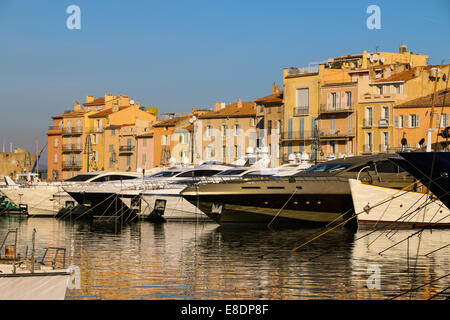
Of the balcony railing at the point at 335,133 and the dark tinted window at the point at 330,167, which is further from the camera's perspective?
the balcony railing at the point at 335,133

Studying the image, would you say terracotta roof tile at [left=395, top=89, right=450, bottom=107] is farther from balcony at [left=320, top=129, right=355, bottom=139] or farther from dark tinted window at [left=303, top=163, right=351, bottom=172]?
dark tinted window at [left=303, top=163, right=351, bottom=172]

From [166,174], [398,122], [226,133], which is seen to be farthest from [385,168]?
[226,133]

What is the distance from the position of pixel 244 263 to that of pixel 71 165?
8351cm

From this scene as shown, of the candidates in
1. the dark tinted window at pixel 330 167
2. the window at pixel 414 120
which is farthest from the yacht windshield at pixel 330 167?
the window at pixel 414 120

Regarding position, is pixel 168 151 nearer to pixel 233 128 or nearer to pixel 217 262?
pixel 233 128

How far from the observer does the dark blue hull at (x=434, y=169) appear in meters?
21.9

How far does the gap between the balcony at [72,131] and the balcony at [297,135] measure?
3485cm

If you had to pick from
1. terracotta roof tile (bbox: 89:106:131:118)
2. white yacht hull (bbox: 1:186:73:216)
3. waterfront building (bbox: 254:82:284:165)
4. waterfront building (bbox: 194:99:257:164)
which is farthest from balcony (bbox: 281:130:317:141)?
white yacht hull (bbox: 1:186:73:216)

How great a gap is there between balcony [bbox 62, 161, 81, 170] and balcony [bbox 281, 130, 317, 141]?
33894 mm

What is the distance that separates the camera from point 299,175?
41594 mm

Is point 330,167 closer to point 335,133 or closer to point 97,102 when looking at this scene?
point 335,133

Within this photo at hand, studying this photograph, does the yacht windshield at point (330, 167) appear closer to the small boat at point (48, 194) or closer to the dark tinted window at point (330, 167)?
the dark tinted window at point (330, 167)
